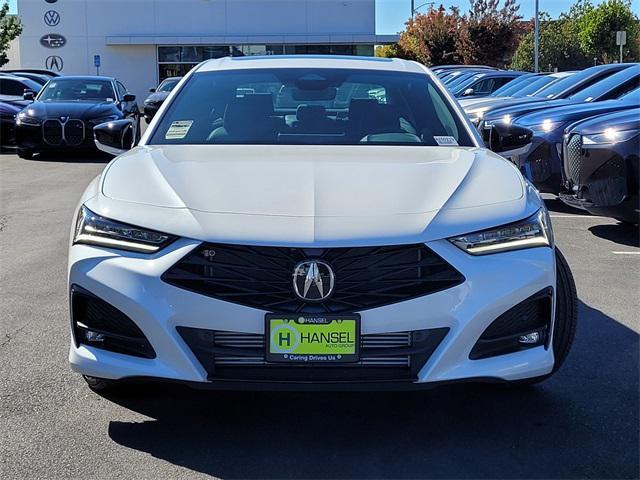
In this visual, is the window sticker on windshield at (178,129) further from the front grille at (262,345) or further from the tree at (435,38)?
the tree at (435,38)

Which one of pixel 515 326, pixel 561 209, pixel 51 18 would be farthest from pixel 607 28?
pixel 515 326

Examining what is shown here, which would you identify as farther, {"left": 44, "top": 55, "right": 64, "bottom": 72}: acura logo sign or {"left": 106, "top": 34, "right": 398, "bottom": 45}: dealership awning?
{"left": 44, "top": 55, "right": 64, "bottom": 72}: acura logo sign

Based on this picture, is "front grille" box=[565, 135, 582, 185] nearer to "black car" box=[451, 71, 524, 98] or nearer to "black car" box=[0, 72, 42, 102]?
"black car" box=[451, 71, 524, 98]

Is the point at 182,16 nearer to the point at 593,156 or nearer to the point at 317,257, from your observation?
the point at 593,156

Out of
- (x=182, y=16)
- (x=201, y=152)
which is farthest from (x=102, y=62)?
(x=201, y=152)

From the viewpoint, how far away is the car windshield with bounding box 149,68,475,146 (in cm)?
423

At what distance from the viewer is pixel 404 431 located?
Result: 3363 millimetres

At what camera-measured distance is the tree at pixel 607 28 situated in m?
49.6

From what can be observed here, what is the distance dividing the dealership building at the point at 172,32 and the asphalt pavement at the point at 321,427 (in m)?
35.3

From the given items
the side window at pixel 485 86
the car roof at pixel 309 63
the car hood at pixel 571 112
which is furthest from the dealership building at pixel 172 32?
the car roof at pixel 309 63

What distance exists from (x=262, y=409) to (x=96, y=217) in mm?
1106

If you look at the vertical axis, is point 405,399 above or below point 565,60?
below

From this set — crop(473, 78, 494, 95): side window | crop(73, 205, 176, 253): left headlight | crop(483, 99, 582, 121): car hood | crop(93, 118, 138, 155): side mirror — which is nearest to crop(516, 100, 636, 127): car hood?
crop(483, 99, 582, 121): car hood

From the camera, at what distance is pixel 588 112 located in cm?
853
